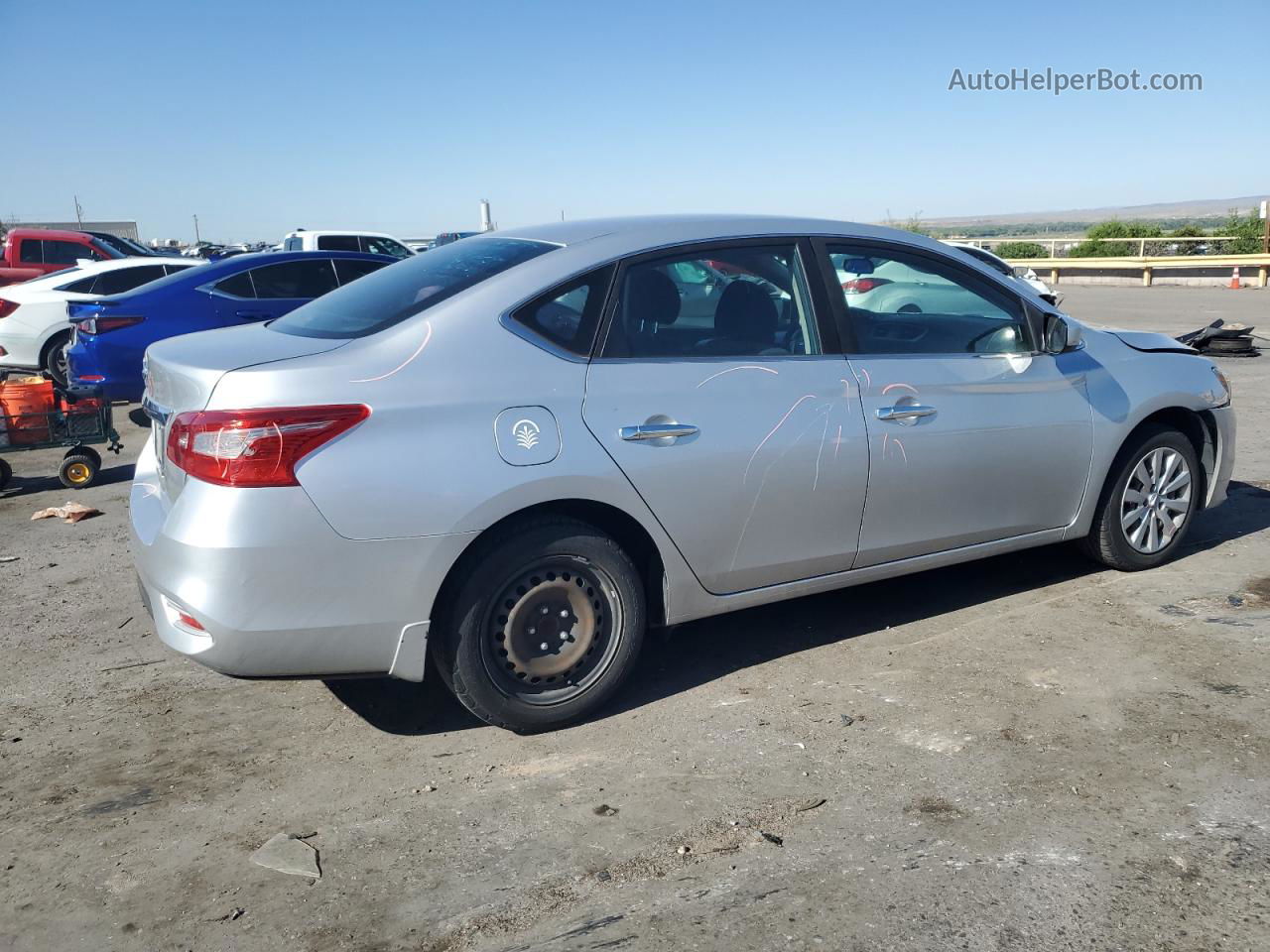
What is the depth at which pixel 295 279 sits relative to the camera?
10.3 m

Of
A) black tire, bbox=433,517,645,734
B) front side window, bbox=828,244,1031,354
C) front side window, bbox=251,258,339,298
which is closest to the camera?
black tire, bbox=433,517,645,734

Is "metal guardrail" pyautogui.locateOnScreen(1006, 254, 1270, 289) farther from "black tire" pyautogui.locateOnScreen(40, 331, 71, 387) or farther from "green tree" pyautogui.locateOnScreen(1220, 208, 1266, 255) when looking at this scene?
"black tire" pyautogui.locateOnScreen(40, 331, 71, 387)

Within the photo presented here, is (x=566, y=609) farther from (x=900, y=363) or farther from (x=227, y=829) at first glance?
(x=900, y=363)

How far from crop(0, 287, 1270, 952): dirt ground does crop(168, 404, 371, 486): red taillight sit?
1031mm

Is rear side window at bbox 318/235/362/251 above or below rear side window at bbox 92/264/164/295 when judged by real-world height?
above

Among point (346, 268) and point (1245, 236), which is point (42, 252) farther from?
point (1245, 236)

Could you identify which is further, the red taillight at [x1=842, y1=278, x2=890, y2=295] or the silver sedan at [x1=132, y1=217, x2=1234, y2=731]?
the red taillight at [x1=842, y1=278, x2=890, y2=295]

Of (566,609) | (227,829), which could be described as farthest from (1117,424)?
(227,829)

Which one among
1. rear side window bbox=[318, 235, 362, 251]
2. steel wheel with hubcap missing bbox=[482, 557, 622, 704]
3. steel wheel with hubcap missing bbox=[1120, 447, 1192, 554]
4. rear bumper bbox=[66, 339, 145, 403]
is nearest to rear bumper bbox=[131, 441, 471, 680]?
steel wheel with hubcap missing bbox=[482, 557, 622, 704]

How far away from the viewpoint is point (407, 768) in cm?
363

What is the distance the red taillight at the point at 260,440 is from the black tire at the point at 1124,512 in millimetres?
3604

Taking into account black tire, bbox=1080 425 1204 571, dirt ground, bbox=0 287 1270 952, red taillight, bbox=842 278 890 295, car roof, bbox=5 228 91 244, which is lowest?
dirt ground, bbox=0 287 1270 952

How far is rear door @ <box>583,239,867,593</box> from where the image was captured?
381cm

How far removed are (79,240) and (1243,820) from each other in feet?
68.6
